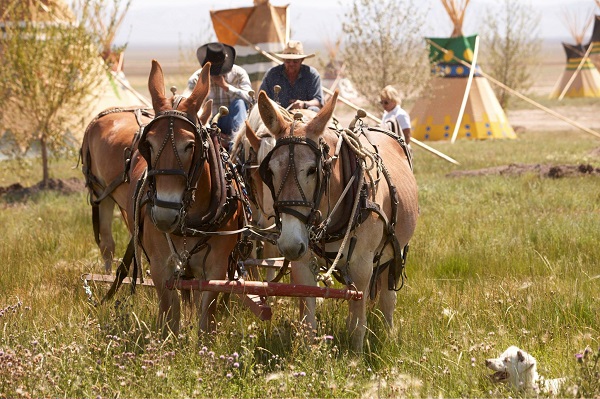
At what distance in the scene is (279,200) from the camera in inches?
200

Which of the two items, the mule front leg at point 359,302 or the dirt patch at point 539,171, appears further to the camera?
the dirt patch at point 539,171

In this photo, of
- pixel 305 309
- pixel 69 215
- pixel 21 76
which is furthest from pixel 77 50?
pixel 305 309

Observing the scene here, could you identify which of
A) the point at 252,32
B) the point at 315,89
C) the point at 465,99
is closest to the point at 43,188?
the point at 252,32

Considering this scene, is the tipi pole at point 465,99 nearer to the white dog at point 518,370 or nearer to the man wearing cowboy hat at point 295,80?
the man wearing cowboy hat at point 295,80

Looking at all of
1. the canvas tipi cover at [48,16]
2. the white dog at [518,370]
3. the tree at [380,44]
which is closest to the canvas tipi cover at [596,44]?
the tree at [380,44]

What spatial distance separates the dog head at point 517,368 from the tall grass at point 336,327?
8 cm

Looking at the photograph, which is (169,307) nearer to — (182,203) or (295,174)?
(182,203)

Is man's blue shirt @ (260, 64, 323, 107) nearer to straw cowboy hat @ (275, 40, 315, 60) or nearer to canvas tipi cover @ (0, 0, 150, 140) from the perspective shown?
straw cowboy hat @ (275, 40, 315, 60)

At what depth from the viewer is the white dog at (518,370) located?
4613 mm

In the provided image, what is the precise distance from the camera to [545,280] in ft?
23.4

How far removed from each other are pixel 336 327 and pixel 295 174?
1.57 m

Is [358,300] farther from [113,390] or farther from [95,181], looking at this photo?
[95,181]

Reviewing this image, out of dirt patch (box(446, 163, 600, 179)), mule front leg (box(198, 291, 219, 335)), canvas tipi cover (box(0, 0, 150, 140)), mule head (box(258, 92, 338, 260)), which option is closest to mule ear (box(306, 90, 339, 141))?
mule head (box(258, 92, 338, 260))

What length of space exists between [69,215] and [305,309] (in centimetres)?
683
